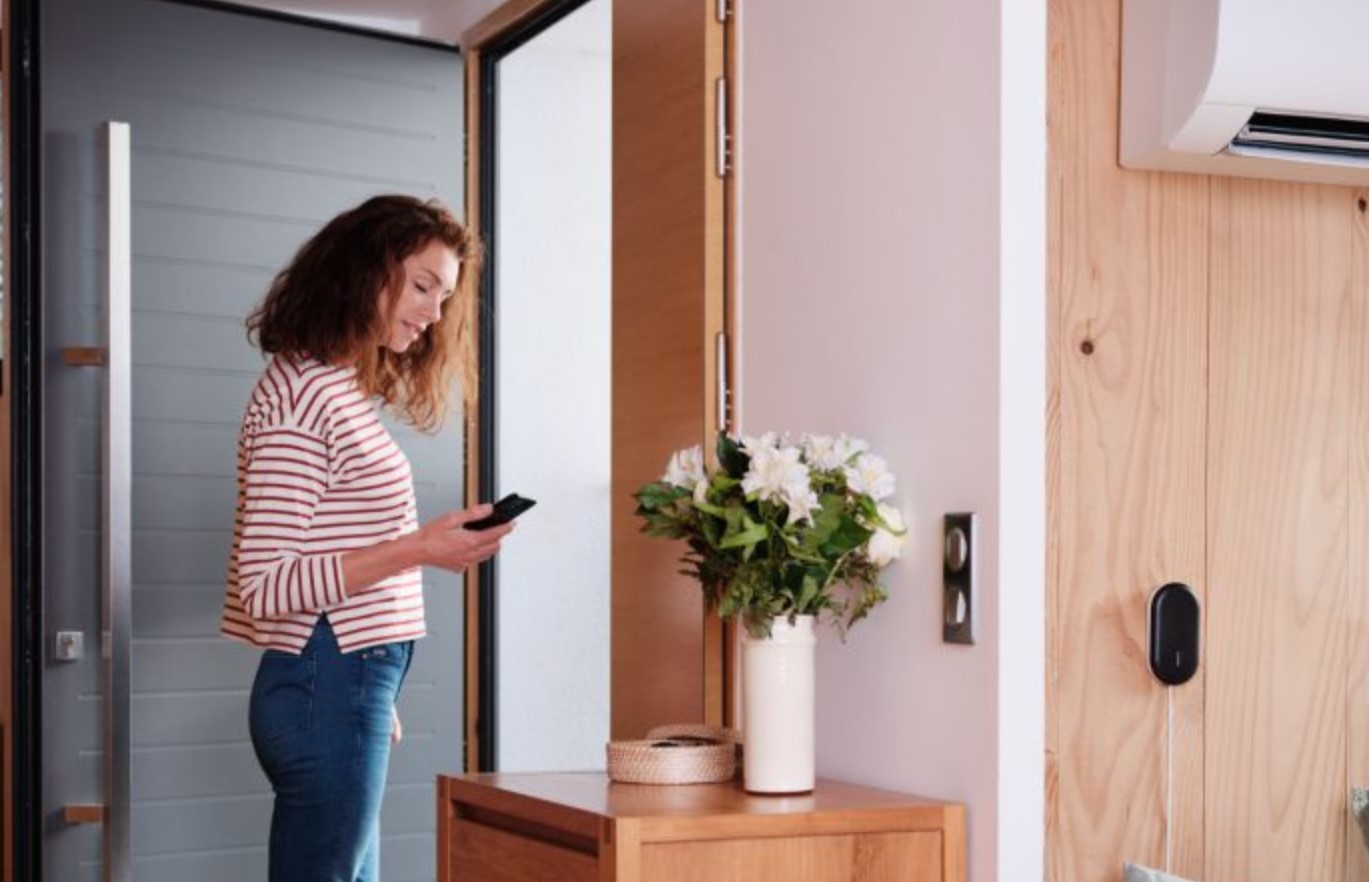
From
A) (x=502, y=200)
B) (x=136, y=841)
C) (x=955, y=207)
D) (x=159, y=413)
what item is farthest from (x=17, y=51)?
(x=955, y=207)

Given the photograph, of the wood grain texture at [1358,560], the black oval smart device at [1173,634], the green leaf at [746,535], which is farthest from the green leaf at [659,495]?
the wood grain texture at [1358,560]

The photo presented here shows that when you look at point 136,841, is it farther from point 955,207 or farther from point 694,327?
point 955,207

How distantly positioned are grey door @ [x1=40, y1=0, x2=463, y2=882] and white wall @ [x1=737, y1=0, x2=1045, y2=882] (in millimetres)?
1261

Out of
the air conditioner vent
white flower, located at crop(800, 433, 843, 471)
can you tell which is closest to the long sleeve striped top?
white flower, located at crop(800, 433, 843, 471)

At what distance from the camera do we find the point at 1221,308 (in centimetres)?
237

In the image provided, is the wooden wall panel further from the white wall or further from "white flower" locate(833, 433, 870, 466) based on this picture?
"white flower" locate(833, 433, 870, 466)

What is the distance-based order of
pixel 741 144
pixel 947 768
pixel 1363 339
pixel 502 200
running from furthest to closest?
pixel 502 200
pixel 741 144
pixel 1363 339
pixel 947 768

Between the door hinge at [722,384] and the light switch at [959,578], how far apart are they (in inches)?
22.7

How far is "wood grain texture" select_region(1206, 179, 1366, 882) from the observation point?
2352mm

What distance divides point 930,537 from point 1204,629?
34 cm

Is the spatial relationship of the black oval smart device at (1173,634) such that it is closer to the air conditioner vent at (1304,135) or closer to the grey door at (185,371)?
the air conditioner vent at (1304,135)

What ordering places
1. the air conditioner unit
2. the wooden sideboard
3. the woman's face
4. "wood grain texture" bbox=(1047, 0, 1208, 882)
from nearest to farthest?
the wooden sideboard < the air conditioner unit < "wood grain texture" bbox=(1047, 0, 1208, 882) < the woman's face

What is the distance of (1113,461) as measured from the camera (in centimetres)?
230

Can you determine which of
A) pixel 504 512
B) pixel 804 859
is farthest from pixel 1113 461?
pixel 504 512
